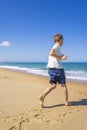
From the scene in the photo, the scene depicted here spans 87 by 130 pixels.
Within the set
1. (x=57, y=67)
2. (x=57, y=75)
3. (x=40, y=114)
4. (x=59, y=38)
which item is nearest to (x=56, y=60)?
(x=57, y=67)

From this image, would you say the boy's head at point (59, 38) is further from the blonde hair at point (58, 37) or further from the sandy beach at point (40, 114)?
the sandy beach at point (40, 114)

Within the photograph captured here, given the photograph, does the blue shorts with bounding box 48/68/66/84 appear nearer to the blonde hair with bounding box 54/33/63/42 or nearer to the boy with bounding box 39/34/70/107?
the boy with bounding box 39/34/70/107

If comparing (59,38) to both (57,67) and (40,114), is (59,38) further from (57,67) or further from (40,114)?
(40,114)

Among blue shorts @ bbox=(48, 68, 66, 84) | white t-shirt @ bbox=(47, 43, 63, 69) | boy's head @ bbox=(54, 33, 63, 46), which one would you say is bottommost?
blue shorts @ bbox=(48, 68, 66, 84)

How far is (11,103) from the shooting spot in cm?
471

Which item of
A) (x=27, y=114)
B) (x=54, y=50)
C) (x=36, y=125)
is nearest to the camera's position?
(x=36, y=125)

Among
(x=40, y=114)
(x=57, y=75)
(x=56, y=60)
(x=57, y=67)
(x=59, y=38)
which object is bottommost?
(x=40, y=114)

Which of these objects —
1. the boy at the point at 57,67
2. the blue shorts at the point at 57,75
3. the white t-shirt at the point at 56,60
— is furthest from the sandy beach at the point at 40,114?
the white t-shirt at the point at 56,60

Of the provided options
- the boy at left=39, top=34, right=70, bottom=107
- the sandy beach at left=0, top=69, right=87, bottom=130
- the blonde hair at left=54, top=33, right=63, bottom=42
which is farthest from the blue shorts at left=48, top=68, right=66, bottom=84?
the blonde hair at left=54, top=33, right=63, bottom=42

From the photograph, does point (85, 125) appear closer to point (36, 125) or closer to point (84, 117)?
point (84, 117)

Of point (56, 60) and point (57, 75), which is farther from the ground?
point (56, 60)

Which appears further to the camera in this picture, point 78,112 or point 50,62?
point 50,62

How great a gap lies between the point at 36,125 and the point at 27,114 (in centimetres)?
57

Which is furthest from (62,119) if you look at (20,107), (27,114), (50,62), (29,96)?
(29,96)
